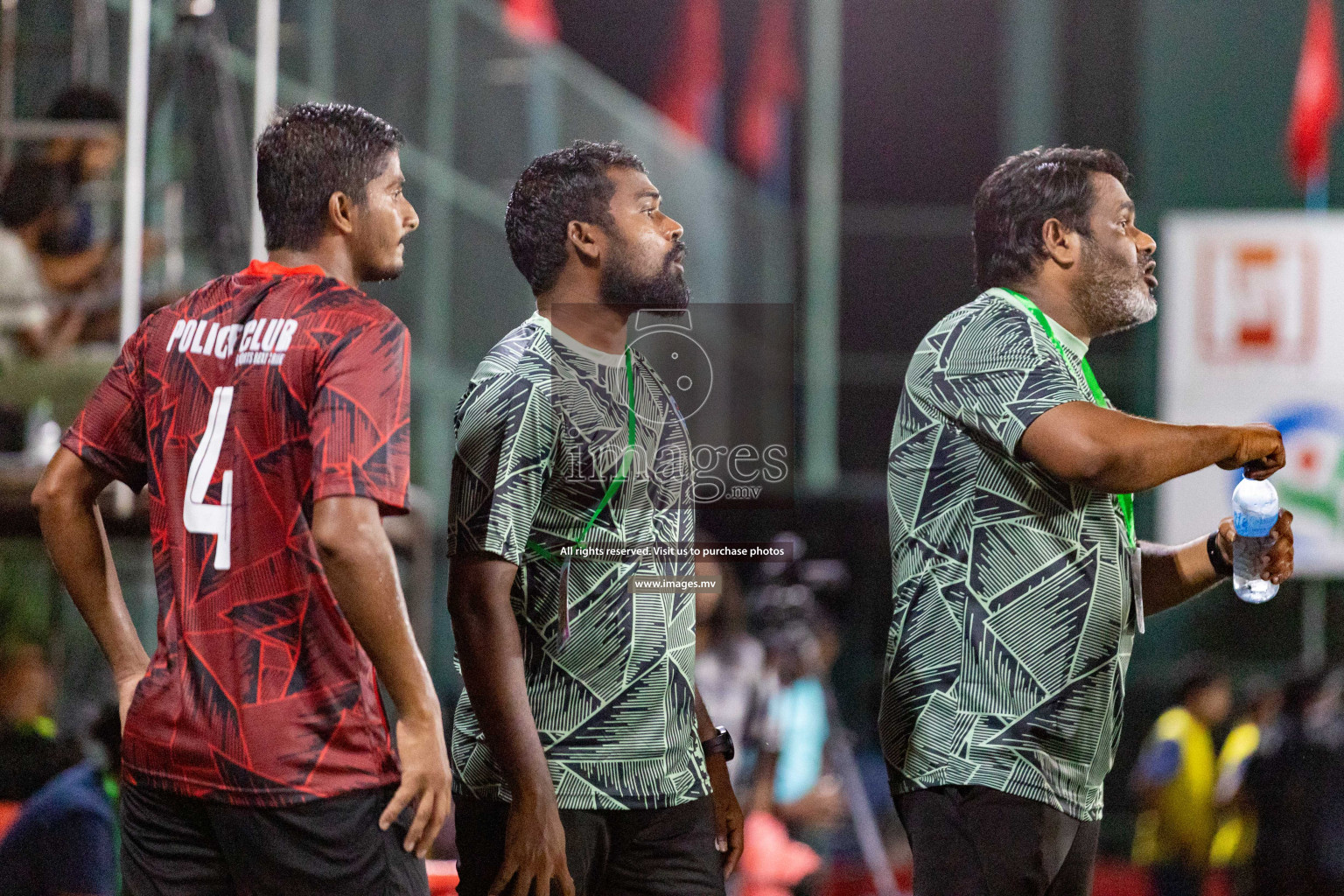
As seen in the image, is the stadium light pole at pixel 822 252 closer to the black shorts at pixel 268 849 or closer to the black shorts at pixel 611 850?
the black shorts at pixel 611 850

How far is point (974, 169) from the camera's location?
15.8 meters

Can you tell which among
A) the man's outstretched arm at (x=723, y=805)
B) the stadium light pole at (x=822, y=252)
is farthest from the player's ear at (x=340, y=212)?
the stadium light pole at (x=822, y=252)

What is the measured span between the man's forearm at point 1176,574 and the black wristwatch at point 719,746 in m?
0.72

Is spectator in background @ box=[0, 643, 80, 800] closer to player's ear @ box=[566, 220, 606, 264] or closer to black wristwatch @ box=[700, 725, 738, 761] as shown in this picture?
black wristwatch @ box=[700, 725, 738, 761]

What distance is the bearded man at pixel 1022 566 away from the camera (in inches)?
84.3

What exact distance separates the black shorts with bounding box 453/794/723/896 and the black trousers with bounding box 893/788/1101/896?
34 centimetres

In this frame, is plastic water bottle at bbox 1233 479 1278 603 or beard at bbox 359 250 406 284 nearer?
beard at bbox 359 250 406 284

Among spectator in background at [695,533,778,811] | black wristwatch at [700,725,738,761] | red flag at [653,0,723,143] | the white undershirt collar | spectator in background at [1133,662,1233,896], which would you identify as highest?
red flag at [653,0,723,143]

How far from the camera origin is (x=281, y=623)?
188 cm

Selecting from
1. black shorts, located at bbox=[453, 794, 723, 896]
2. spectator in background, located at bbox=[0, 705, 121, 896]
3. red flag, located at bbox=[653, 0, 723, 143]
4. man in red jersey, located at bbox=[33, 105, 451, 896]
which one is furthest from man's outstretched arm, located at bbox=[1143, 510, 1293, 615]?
red flag, located at bbox=[653, 0, 723, 143]

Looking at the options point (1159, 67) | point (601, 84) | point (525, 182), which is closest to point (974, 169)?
point (1159, 67)

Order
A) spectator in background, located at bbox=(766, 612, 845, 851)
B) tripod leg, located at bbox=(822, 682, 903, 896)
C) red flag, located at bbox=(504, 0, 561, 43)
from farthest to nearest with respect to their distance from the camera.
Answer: red flag, located at bbox=(504, 0, 561, 43) < tripod leg, located at bbox=(822, 682, 903, 896) < spectator in background, located at bbox=(766, 612, 845, 851)

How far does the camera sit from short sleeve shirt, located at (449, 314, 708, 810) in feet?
7.07

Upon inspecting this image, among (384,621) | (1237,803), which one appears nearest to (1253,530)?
(384,621)
